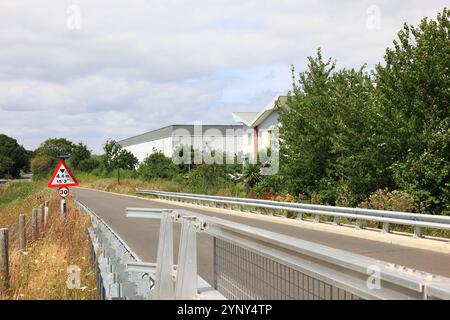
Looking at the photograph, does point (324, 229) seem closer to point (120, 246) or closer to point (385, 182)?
point (385, 182)

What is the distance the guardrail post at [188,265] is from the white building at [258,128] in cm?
4108

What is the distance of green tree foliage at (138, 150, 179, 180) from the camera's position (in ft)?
227

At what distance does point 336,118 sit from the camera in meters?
26.1

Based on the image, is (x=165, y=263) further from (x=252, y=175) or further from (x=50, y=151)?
(x=50, y=151)

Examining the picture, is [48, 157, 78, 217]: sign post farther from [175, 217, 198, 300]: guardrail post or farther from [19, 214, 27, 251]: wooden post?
[175, 217, 198, 300]: guardrail post

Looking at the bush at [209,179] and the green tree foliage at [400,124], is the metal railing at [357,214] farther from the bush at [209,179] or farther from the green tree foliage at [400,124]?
the bush at [209,179]

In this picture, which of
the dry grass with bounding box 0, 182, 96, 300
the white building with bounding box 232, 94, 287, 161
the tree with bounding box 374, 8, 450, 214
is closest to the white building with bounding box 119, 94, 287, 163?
the white building with bounding box 232, 94, 287, 161

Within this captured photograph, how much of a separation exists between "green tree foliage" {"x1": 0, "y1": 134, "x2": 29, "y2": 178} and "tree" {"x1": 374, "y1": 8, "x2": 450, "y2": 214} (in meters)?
135

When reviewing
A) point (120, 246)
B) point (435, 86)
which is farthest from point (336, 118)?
point (120, 246)

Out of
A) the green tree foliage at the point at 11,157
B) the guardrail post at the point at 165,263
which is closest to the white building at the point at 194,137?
the green tree foliage at the point at 11,157

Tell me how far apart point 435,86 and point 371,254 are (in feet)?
31.5

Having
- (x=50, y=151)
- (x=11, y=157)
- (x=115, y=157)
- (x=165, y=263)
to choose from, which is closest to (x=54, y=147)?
(x=50, y=151)

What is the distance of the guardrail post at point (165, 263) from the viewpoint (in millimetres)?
5508

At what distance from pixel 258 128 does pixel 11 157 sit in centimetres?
11516
